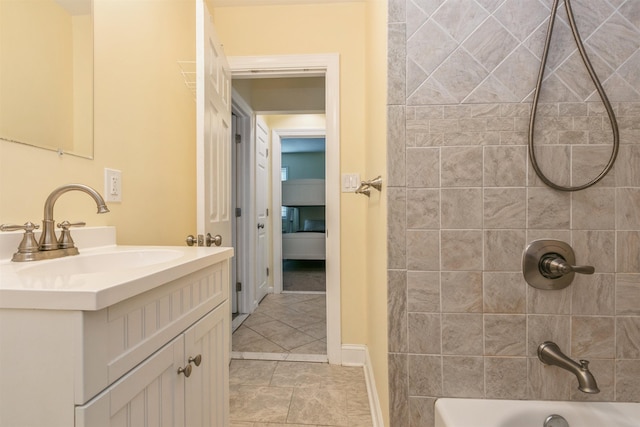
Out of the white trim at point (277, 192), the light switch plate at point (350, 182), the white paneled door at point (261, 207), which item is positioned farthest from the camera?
the white trim at point (277, 192)

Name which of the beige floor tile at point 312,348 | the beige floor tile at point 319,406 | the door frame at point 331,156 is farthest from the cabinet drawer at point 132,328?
the beige floor tile at point 312,348

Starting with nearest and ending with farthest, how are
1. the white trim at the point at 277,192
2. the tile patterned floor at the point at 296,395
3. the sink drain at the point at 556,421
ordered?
the sink drain at the point at 556,421, the tile patterned floor at the point at 296,395, the white trim at the point at 277,192

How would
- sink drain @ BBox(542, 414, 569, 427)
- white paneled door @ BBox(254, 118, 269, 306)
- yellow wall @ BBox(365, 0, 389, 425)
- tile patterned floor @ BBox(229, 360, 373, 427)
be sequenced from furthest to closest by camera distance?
white paneled door @ BBox(254, 118, 269, 306) → tile patterned floor @ BBox(229, 360, 373, 427) → yellow wall @ BBox(365, 0, 389, 425) → sink drain @ BBox(542, 414, 569, 427)

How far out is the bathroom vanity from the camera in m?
0.47

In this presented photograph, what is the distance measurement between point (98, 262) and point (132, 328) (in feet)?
1.49

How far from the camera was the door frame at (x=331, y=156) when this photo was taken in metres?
1.90

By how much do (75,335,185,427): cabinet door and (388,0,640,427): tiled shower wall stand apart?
0.66 m

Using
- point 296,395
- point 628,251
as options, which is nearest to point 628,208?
point 628,251

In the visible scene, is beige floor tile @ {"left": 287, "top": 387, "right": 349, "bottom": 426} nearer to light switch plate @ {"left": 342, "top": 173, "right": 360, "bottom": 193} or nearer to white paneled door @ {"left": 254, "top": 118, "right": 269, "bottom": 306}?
light switch plate @ {"left": 342, "top": 173, "right": 360, "bottom": 193}

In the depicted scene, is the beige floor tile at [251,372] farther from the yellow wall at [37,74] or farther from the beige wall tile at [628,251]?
the beige wall tile at [628,251]

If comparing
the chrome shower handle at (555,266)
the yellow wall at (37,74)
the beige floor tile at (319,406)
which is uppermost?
the yellow wall at (37,74)

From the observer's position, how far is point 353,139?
191 centimetres

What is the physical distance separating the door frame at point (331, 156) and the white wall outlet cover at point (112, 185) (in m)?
1.12

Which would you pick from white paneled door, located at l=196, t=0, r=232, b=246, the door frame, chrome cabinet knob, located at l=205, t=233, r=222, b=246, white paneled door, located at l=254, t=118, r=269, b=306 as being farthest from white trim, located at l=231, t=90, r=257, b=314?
chrome cabinet knob, located at l=205, t=233, r=222, b=246
